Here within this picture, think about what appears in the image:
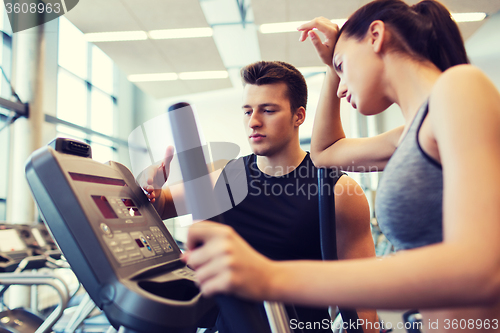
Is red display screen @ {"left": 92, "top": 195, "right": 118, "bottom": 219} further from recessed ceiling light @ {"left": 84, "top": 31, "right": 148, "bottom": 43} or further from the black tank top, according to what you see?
recessed ceiling light @ {"left": 84, "top": 31, "right": 148, "bottom": 43}

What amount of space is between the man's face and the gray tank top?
2.54 ft

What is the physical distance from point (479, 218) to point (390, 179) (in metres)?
0.23

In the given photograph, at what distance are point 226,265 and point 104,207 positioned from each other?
39 centimetres

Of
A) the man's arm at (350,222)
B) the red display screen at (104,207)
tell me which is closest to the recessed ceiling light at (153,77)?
the man's arm at (350,222)

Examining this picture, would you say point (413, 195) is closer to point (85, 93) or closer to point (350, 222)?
point (350, 222)

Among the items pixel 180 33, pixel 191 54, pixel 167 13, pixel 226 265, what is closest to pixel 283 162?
pixel 226 265

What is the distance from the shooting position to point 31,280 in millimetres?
1575

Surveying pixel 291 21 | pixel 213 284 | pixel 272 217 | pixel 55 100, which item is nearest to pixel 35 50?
pixel 55 100

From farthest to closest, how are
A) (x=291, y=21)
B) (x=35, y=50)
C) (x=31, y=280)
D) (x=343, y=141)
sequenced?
(x=291, y=21) → (x=35, y=50) → (x=31, y=280) → (x=343, y=141)

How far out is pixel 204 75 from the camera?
6.31 metres

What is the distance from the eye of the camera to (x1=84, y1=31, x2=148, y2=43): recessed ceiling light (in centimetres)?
486

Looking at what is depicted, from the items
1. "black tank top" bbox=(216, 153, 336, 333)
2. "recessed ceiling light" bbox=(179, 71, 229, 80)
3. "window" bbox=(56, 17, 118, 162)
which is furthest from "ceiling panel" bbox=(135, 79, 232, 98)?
"black tank top" bbox=(216, 153, 336, 333)

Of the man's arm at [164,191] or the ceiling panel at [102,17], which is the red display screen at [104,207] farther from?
the ceiling panel at [102,17]

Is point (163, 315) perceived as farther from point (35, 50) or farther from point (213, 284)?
point (35, 50)
